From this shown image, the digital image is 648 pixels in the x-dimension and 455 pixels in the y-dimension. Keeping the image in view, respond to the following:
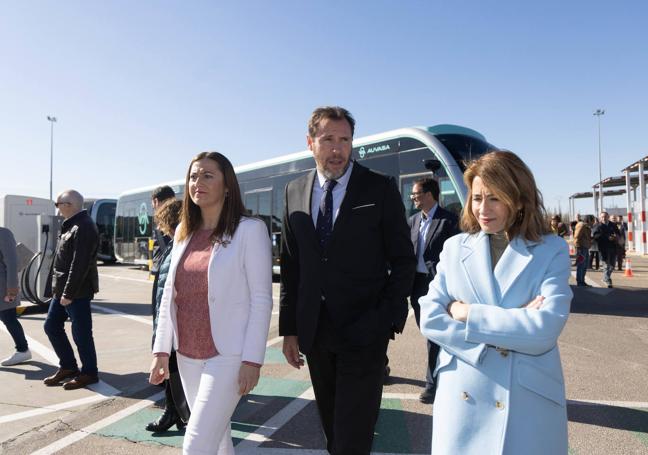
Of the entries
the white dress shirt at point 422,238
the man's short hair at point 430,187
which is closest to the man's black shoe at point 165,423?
the white dress shirt at point 422,238

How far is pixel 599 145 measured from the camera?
41375 mm

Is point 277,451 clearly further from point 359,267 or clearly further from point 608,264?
point 608,264

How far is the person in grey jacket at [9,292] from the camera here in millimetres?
5840

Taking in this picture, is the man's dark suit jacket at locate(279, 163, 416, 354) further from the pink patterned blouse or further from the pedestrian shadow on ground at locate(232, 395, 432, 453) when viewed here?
the pedestrian shadow on ground at locate(232, 395, 432, 453)

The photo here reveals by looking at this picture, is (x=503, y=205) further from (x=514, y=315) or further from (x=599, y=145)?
(x=599, y=145)

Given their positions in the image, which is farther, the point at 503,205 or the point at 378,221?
the point at 378,221

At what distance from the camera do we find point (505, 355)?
1701 millimetres

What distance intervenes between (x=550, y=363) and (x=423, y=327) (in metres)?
0.47

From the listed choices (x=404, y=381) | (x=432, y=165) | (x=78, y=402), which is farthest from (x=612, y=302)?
(x=78, y=402)

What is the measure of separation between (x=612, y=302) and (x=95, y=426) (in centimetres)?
991

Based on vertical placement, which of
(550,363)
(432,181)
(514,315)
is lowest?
(550,363)

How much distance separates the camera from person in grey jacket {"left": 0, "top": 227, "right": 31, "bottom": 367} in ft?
19.2

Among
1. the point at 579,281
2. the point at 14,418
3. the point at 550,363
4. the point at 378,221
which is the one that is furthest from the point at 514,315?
the point at 579,281

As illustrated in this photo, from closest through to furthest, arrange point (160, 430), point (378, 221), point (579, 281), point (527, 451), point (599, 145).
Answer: point (527, 451), point (378, 221), point (160, 430), point (579, 281), point (599, 145)
